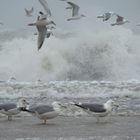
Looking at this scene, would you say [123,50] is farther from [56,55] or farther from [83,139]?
[83,139]

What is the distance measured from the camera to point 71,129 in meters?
8.14

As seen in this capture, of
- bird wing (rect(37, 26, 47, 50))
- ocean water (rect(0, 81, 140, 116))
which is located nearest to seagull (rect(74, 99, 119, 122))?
ocean water (rect(0, 81, 140, 116))

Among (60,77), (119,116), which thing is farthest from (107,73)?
(119,116)

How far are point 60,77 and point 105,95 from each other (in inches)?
391

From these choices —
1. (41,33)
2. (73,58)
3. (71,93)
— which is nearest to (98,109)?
(41,33)

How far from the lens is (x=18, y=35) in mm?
35906

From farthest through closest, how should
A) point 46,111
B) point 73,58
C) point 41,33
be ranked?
1. point 73,58
2. point 41,33
3. point 46,111

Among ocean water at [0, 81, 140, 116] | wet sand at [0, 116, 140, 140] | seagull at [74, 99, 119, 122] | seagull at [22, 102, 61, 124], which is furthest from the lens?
ocean water at [0, 81, 140, 116]

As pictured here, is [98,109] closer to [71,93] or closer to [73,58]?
[71,93]

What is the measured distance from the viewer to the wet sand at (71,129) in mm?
7395

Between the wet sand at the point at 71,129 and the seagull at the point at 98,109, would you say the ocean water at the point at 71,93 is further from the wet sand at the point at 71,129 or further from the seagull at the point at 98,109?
the seagull at the point at 98,109

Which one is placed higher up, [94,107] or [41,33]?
[41,33]

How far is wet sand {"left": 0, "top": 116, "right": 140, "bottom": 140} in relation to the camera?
24.3 feet

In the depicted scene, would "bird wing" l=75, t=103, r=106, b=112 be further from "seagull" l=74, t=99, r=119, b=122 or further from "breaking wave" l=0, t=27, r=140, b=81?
"breaking wave" l=0, t=27, r=140, b=81
